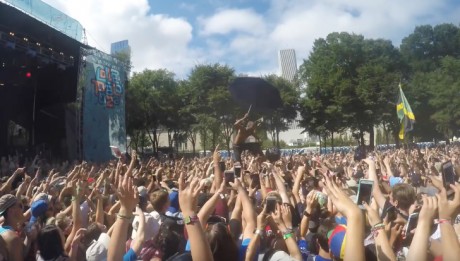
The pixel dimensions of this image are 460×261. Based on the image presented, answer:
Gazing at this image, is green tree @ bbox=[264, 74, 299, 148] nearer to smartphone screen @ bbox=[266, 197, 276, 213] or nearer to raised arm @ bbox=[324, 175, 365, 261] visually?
smartphone screen @ bbox=[266, 197, 276, 213]

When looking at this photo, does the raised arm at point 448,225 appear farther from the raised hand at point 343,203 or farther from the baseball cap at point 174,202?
the baseball cap at point 174,202

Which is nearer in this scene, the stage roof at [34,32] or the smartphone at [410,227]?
the smartphone at [410,227]

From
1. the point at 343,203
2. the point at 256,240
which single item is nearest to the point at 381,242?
the point at 343,203

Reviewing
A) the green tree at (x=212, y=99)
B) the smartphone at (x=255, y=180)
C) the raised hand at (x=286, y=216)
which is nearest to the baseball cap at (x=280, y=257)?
the raised hand at (x=286, y=216)

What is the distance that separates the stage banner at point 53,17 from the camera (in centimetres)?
1963

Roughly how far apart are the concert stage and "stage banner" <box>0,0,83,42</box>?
0.51 feet

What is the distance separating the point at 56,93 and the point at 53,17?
5.34 m

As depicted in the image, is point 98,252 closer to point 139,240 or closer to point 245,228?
point 139,240

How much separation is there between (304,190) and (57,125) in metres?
24.0

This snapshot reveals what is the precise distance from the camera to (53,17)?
70.6ft

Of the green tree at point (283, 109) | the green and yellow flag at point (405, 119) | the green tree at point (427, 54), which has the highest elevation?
the green tree at point (427, 54)

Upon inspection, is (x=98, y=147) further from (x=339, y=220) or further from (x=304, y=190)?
(x=339, y=220)

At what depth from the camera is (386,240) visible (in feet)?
9.89

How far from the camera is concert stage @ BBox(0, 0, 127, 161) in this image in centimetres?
2059
